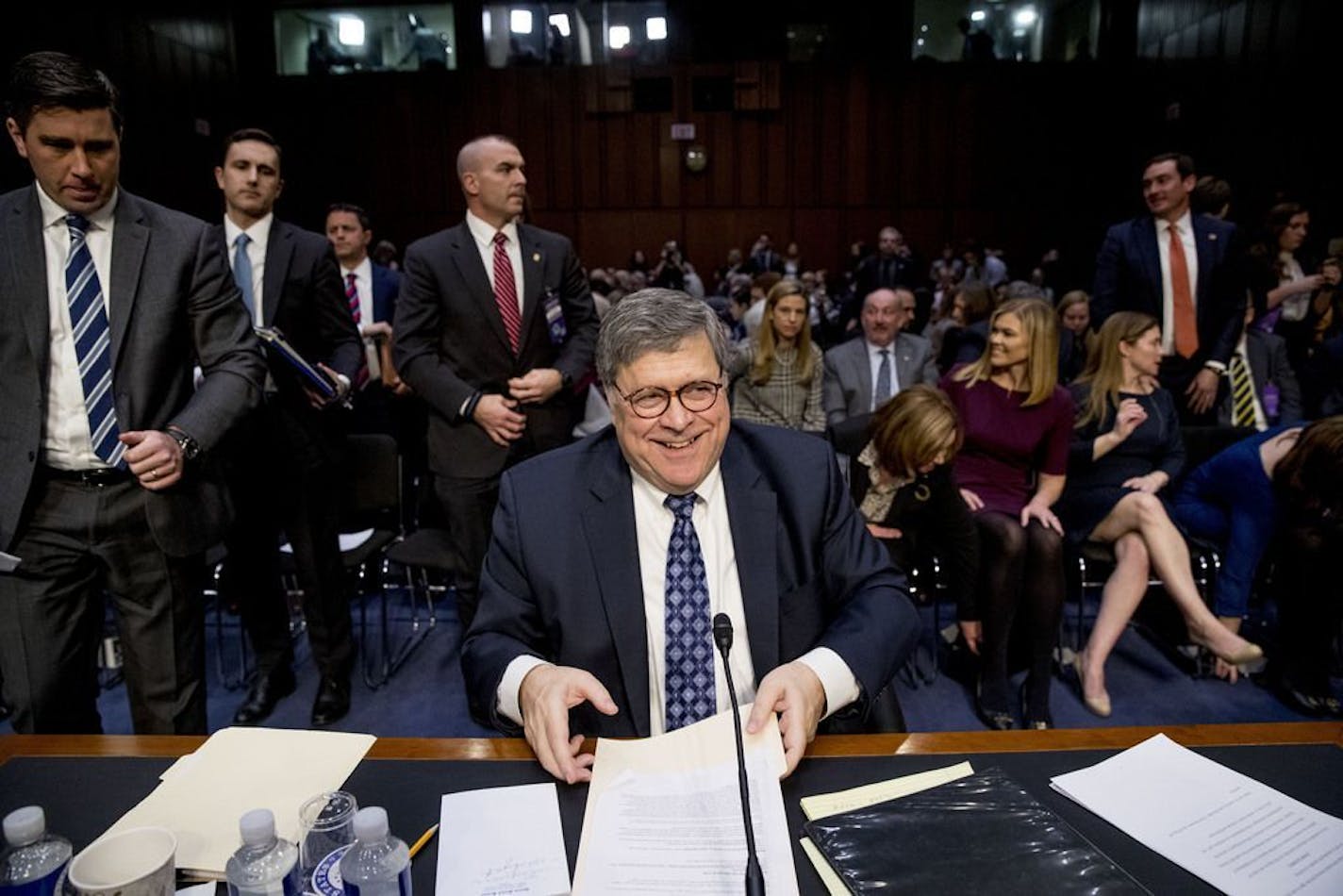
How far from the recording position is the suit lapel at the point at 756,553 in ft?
4.82

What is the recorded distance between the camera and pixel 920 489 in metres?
3.15

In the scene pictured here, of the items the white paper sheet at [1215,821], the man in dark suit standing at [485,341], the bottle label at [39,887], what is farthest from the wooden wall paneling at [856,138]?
the bottle label at [39,887]

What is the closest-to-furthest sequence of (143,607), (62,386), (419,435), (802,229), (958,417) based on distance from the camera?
(62,386) < (143,607) < (958,417) < (419,435) < (802,229)

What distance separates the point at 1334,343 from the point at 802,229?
30.5 feet

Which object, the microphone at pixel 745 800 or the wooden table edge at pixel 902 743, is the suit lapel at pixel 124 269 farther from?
the microphone at pixel 745 800

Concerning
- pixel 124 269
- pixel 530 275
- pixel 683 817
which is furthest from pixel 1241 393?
pixel 124 269

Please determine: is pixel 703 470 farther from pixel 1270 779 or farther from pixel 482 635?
pixel 1270 779

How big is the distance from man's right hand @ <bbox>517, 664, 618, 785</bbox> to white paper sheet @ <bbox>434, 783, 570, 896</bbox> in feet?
0.13

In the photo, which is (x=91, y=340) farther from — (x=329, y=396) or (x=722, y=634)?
(x=722, y=634)

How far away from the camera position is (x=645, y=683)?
1.45m

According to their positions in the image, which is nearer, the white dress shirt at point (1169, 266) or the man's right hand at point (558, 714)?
the man's right hand at point (558, 714)

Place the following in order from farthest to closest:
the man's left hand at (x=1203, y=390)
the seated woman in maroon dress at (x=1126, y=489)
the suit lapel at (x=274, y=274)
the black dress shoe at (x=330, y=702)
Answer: the man's left hand at (x=1203, y=390)
the seated woman in maroon dress at (x=1126, y=489)
the black dress shoe at (x=330, y=702)
the suit lapel at (x=274, y=274)

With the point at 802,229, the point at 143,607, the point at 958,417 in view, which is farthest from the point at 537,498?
the point at 802,229

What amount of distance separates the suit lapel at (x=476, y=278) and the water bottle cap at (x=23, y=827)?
218 centimetres
